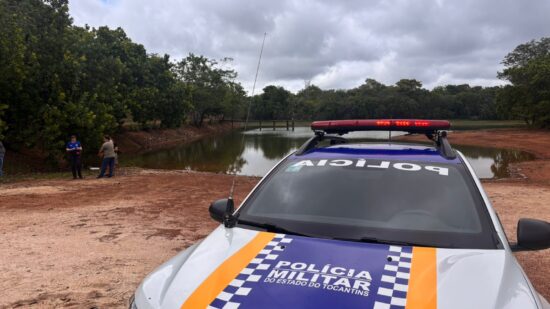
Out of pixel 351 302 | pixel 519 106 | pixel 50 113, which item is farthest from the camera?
pixel 519 106

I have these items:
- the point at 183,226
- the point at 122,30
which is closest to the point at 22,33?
the point at 183,226

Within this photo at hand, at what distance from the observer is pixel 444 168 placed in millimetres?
3064

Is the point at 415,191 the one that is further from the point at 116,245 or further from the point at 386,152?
the point at 116,245

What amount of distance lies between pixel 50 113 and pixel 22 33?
437 centimetres

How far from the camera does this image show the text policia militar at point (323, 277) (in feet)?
6.35

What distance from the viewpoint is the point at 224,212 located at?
3246 millimetres

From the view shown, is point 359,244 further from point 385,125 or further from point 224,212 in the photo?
point 385,125

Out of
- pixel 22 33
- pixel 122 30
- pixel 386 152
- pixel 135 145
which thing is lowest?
pixel 135 145

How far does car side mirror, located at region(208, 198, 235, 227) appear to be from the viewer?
9.61ft

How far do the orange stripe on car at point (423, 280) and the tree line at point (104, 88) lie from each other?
12.8m

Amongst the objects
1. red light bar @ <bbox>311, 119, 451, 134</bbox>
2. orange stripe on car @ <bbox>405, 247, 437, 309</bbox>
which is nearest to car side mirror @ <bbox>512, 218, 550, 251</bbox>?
orange stripe on car @ <bbox>405, 247, 437, 309</bbox>

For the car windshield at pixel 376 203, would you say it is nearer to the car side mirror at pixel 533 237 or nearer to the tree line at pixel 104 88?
the car side mirror at pixel 533 237

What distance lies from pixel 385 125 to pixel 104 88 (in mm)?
24772

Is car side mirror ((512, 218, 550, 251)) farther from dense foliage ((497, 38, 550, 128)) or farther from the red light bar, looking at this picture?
dense foliage ((497, 38, 550, 128))
